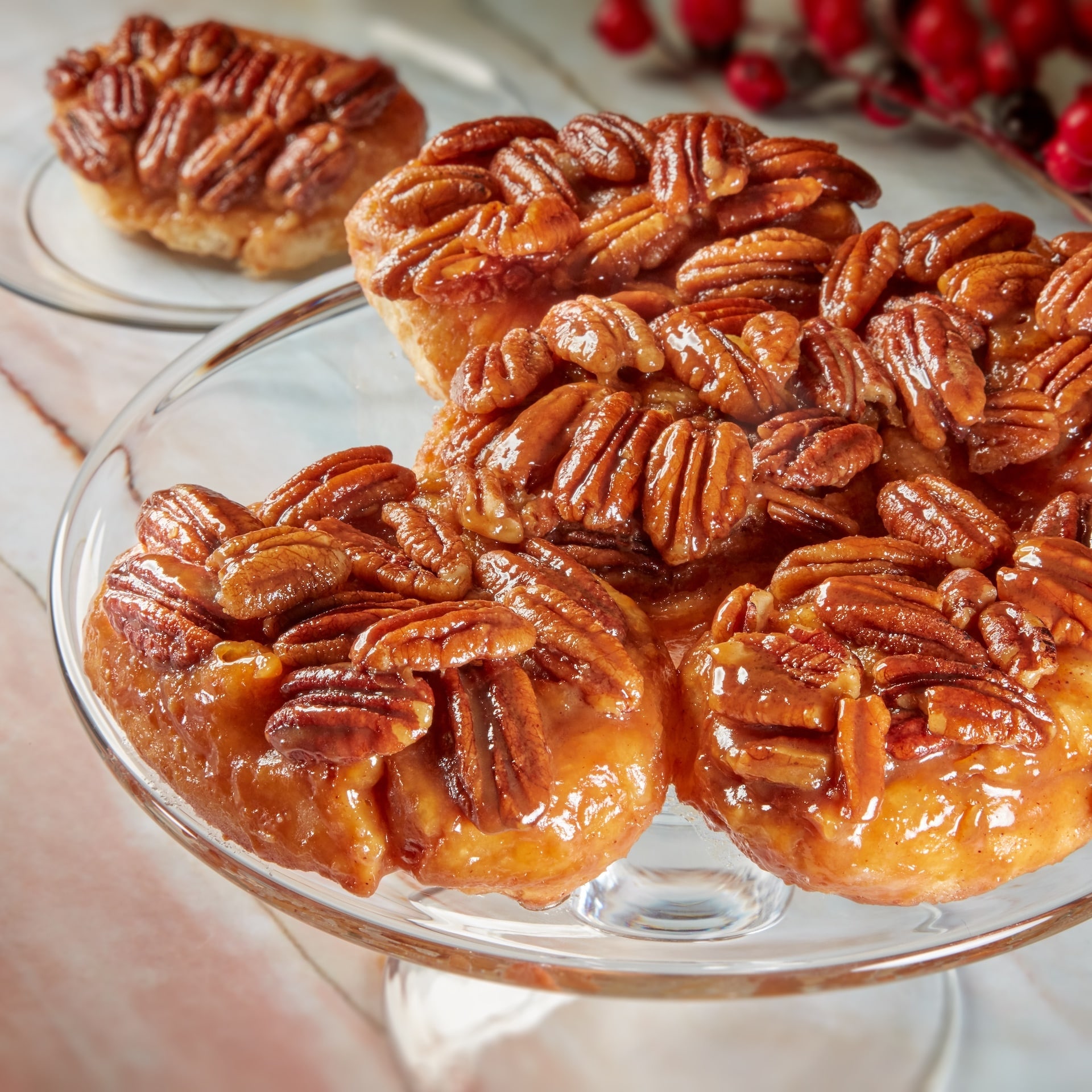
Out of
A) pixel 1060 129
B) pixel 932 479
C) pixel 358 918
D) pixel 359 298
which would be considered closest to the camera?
pixel 358 918

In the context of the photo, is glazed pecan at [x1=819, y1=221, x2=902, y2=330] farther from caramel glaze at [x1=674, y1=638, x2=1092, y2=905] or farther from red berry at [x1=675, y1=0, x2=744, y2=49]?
red berry at [x1=675, y1=0, x2=744, y2=49]

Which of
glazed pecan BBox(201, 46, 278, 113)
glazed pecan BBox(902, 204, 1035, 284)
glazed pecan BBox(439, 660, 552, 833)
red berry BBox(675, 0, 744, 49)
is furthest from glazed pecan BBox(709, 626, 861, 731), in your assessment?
red berry BBox(675, 0, 744, 49)

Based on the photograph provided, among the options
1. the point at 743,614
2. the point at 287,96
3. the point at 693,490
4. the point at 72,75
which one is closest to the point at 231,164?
the point at 287,96

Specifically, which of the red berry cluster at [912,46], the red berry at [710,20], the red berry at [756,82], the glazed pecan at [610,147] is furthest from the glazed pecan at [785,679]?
the red berry at [710,20]

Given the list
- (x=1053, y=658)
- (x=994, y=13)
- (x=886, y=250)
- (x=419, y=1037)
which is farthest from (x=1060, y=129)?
(x=419, y=1037)

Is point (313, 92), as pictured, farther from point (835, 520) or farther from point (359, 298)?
point (835, 520)

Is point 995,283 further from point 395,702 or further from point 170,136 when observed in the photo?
point 170,136
